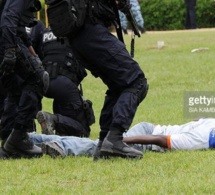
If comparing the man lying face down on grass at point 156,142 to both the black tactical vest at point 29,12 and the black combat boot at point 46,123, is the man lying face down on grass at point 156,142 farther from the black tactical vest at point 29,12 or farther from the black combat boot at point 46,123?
the black combat boot at point 46,123

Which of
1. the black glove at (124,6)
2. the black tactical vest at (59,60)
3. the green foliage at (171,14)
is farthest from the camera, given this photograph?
the green foliage at (171,14)

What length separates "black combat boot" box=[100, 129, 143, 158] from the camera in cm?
615

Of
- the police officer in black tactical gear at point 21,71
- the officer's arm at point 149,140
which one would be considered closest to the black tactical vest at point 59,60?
the police officer in black tactical gear at point 21,71

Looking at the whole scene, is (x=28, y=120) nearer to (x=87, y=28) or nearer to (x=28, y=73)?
(x=28, y=73)

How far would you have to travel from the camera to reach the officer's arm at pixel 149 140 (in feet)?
22.2

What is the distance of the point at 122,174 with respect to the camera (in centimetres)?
562

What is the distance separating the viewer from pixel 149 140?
6.76 m

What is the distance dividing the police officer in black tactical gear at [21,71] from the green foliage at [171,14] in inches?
744

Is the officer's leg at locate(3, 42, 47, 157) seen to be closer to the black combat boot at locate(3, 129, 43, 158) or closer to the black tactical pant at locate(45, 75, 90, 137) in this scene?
the black combat boot at locate(3, 129, 43, 158)

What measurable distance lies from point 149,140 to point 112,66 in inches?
36.3

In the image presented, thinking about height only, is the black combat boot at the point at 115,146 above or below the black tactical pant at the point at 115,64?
below

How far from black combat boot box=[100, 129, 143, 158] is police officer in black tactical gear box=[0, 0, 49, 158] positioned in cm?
84

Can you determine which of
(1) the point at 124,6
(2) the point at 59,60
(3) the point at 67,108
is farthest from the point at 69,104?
(1) the point at 124,6

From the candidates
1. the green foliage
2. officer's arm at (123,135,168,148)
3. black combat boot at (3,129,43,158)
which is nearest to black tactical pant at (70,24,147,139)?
officer's arm at (123,135,168,148)
